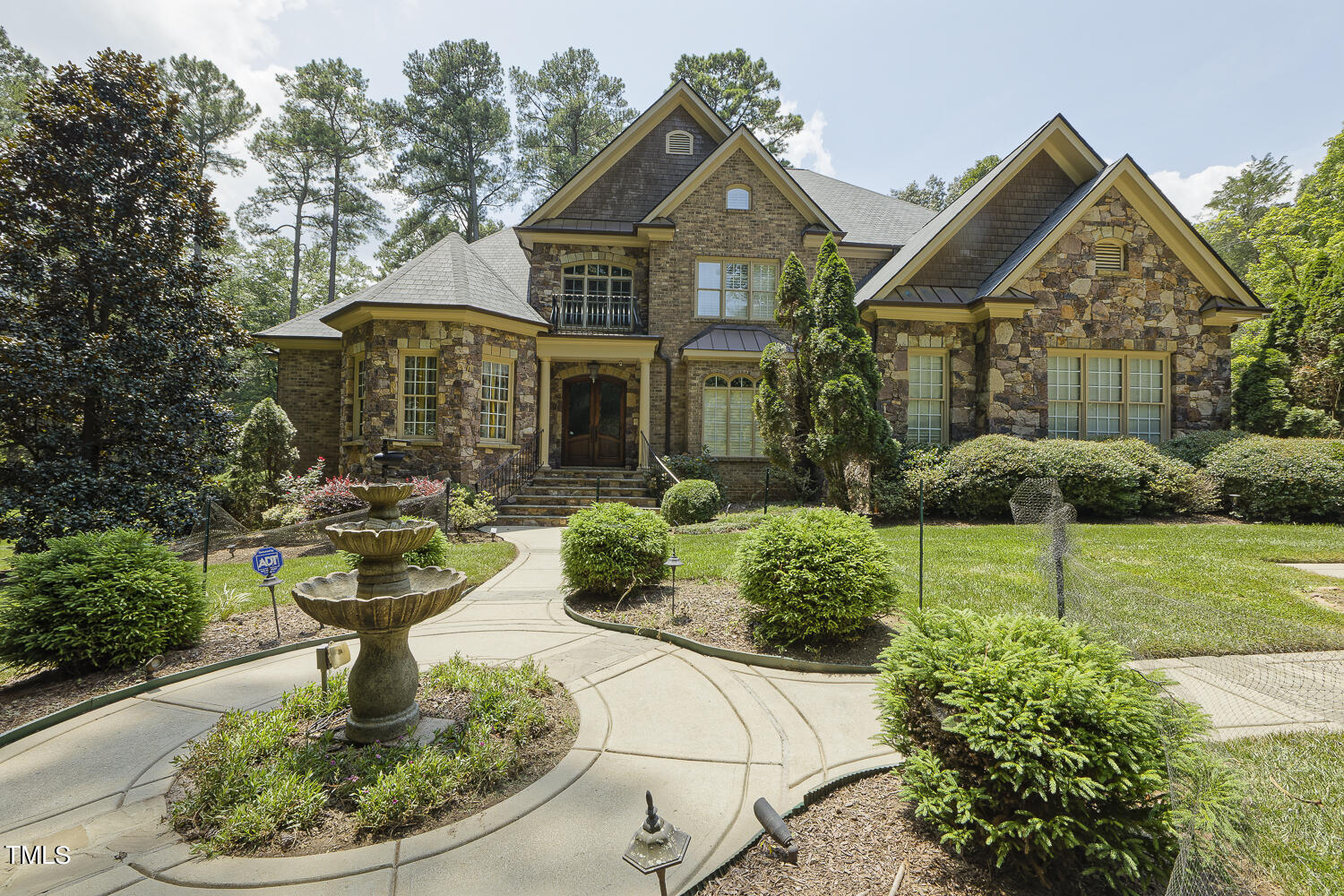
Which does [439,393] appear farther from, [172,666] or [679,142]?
[679,142]

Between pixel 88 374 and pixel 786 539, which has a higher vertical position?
pixel 88 374

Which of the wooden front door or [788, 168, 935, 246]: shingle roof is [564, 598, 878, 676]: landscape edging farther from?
[788, 168, 935, 246]: shingle roof

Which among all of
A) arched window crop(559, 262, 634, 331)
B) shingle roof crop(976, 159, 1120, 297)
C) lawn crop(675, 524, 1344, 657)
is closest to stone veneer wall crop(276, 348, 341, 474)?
arched window crop(559, 262, 634, 331)

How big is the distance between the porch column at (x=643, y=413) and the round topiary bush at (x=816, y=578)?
382 inches

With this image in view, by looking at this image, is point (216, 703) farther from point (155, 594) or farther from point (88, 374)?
point (88, 374)

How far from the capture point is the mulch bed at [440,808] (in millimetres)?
2549

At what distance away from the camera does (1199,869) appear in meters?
1.81

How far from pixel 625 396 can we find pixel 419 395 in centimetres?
534

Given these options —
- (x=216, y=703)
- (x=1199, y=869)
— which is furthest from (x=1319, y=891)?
(x=216, y=703)

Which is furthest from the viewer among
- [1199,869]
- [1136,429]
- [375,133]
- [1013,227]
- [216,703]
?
[375,133]

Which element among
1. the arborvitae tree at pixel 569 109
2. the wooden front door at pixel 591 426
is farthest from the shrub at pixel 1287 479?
the arborvitae tree at pixel 569 109

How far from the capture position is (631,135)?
16438 millimetres

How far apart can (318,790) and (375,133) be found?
3473cm

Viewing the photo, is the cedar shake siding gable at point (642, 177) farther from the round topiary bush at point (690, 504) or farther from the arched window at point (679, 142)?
the round topiary bush at point (690, 504)
